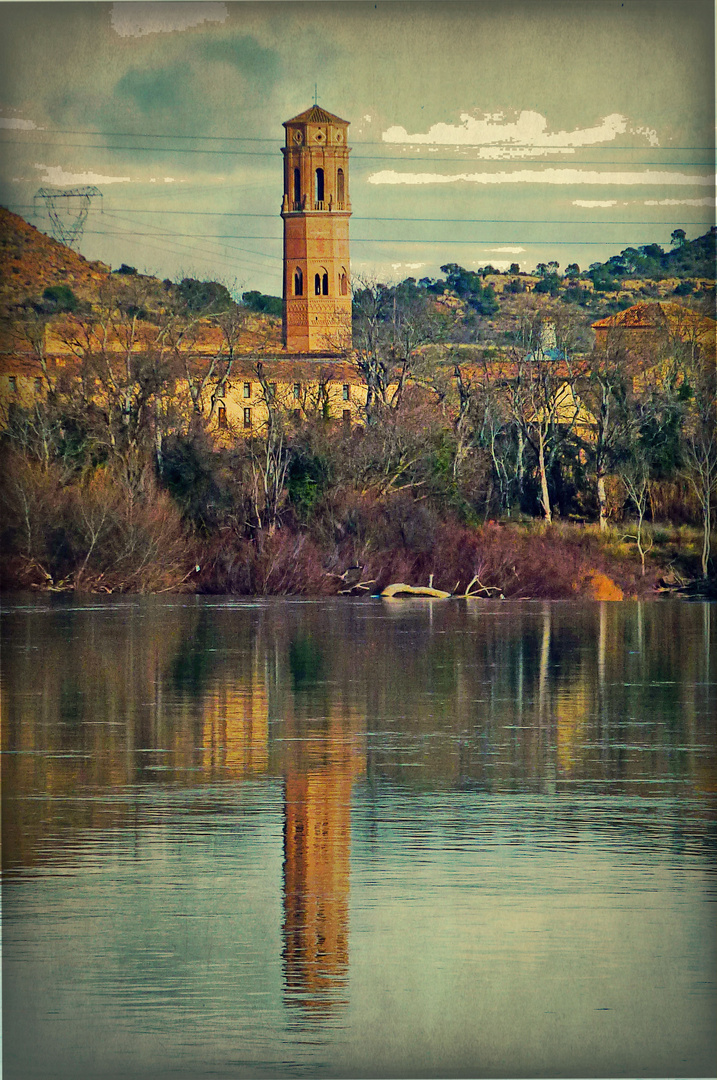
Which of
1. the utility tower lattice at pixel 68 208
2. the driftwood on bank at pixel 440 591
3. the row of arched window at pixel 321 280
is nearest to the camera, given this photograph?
the utility tower lattice at pixel 68 208

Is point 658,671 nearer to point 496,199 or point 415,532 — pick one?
point 496,199

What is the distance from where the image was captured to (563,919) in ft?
34.5

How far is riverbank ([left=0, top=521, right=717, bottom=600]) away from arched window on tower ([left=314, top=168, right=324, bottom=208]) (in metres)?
9.03

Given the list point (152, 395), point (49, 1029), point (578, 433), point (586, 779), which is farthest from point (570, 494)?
point (49, 1029)

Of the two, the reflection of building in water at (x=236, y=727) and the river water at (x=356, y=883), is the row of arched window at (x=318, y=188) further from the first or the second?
the river water at (x=356, y=883)

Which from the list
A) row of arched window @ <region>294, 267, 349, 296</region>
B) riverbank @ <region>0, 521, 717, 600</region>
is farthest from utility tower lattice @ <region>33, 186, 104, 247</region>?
row of arched window @ <region>294, 267, 349, 296</region>

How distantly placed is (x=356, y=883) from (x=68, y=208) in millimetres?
23477

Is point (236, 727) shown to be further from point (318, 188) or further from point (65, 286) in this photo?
point (318, 188)

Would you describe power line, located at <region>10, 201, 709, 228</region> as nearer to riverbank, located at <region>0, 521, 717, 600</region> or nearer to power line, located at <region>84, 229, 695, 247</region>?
power line, located at <region>84, 229, 695, 247</region>

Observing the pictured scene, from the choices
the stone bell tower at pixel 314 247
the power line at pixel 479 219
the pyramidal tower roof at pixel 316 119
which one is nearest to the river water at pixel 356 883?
the power line at pixel 479 219

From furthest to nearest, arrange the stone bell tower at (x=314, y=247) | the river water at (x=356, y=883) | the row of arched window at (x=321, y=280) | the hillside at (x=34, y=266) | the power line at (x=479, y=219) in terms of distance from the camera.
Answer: the row of arched window at (x=321, y=280), the stone bell tower at (x=314, y=247), the hillside at (x=34, y=266), the power line at (x=479, y=219), the river water at (x=356, y=883)

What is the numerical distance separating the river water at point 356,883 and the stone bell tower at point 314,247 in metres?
18.2

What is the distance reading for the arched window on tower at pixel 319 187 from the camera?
145ft

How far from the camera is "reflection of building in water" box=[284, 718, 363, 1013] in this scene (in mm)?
9484
